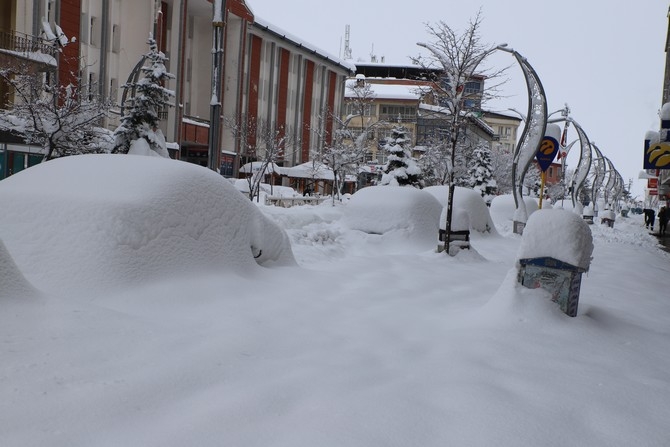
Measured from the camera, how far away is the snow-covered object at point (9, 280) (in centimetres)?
393

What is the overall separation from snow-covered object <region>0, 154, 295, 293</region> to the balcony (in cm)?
1766

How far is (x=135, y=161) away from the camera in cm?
607

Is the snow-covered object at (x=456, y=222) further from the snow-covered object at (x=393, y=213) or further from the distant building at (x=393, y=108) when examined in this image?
the distant building at (x=393, y=108)

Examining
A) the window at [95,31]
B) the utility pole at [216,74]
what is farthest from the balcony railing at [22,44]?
the utility pole at [216,74]

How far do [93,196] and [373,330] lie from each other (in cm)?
293

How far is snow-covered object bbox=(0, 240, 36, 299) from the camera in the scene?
12.9 ft

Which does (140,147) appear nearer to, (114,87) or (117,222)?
(117,222)

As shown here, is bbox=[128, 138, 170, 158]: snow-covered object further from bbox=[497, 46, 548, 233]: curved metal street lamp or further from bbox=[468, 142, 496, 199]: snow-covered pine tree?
bbox=[468, 142, 496, 199]: snow-covered pine tree

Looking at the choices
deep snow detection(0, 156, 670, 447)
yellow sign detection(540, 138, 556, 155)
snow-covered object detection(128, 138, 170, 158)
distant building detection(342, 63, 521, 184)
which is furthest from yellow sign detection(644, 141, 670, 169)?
distant building detection(342, 63, 521, 184)

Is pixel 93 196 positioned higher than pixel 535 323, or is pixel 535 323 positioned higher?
pixel 93 196

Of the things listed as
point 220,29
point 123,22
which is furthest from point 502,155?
point 220,29

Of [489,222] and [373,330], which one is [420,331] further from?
[489,222]

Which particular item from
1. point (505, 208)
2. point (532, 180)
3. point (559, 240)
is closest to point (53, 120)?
point (559, 240)

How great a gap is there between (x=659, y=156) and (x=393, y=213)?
5.74 metres
